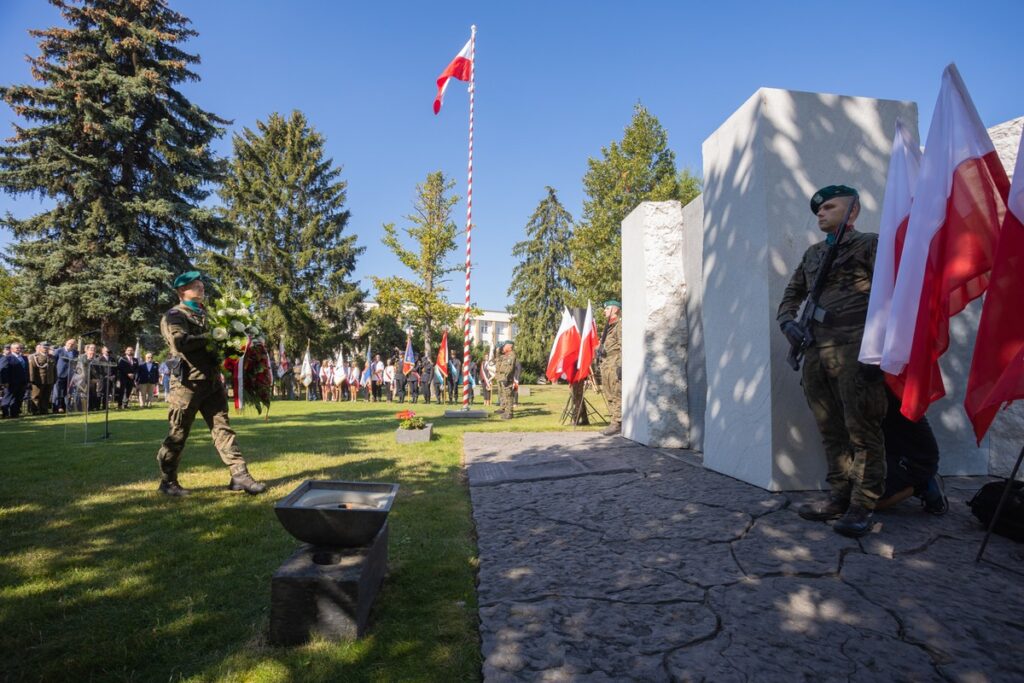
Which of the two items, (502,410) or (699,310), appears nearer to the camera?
(699,310)

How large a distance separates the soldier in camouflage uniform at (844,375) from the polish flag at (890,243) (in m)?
0.18

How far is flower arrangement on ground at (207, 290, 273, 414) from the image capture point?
189 inches

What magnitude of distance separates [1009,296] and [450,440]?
7.33m

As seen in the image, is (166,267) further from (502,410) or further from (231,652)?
(231,652)

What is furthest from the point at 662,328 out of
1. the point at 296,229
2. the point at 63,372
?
the point at 296,229

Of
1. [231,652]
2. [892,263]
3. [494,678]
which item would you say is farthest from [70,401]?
[892,263]

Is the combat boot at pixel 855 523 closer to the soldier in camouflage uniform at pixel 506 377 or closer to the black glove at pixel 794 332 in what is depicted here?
the black glove at pixel 794 332

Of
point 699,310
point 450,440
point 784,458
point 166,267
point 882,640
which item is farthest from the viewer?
point 166,267

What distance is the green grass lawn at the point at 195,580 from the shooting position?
205cm

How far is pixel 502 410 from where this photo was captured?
14.2 m

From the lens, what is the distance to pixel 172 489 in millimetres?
4969

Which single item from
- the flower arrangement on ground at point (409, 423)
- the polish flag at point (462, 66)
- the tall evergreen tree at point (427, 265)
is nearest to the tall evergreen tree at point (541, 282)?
the tall evergreen tree at point (427, 265)

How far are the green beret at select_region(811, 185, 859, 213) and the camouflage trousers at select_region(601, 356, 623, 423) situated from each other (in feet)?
19.0

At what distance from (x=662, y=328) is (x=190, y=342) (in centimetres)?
540
